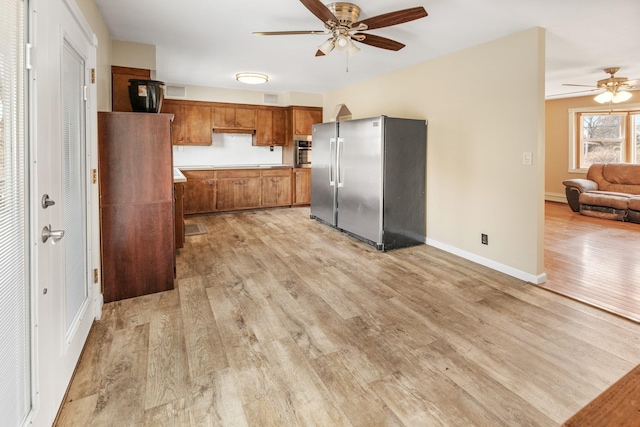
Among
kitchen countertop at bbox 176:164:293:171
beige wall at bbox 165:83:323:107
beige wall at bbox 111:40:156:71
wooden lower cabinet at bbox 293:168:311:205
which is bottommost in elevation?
wooden lower cabinet at bbox 293:168:311:205

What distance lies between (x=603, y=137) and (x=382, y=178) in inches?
251

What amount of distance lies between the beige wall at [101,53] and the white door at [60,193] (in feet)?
1.00

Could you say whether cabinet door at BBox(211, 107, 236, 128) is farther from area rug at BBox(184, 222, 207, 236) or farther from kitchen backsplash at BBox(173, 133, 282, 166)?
area rug at BBox(184, 222, 207, 236)

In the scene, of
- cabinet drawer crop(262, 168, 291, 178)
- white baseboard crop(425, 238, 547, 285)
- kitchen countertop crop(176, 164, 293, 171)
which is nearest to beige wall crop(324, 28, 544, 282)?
white baseboard crop(425, 238, 547, 285)

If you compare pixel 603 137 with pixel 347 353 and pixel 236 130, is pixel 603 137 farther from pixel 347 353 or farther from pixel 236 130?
pixel 347 353

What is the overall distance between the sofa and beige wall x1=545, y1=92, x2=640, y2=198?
0.87 metres

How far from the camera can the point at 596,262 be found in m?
3.87

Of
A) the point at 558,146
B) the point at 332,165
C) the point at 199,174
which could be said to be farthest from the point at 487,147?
the point at 558,146

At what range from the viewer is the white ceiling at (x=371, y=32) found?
2904 mm

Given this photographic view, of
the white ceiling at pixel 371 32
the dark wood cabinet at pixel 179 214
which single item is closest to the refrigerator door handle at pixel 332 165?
the white ceiling at pixel 371 32

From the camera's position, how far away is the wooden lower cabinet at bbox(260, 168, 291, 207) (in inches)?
278

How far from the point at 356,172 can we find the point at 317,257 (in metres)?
1.39

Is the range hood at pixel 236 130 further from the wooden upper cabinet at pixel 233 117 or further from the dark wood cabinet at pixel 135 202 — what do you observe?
the dark wood cabinet at pixel 135 202

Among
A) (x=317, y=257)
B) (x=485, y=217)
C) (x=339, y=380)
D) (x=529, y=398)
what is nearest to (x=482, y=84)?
(x=485, y=217)
